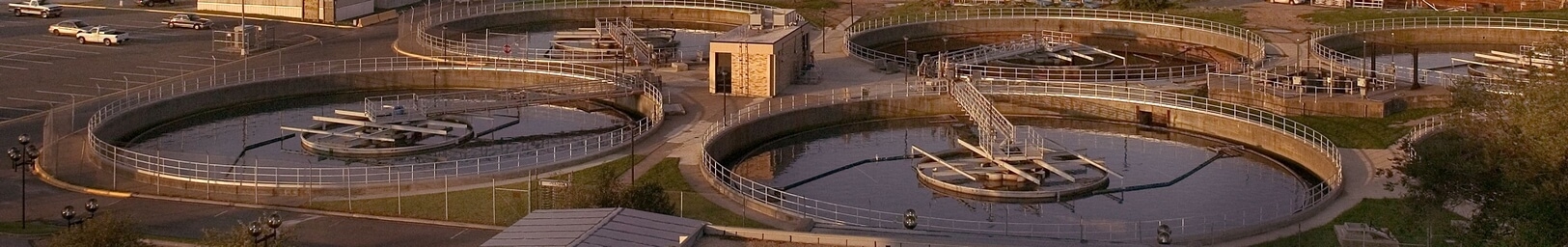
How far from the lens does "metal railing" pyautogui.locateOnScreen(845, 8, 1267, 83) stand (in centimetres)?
Result: 8044

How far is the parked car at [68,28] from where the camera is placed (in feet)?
301

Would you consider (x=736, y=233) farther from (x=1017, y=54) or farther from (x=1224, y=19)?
(x=1224, y=19)

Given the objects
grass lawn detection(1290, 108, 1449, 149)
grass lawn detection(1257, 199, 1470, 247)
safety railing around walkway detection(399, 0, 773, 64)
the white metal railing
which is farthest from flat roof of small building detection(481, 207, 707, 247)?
safety railing around walkway detection(399, 0, 773, 64)

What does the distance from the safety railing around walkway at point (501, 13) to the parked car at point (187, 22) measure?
330 inches

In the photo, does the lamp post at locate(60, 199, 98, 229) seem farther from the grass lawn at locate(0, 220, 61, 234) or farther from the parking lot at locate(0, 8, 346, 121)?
the parking lot at locate(0, 8, 346, 121)

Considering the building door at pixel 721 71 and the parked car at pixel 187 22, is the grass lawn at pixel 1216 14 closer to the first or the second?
the building door at pixel 721 71

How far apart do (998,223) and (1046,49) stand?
116ft

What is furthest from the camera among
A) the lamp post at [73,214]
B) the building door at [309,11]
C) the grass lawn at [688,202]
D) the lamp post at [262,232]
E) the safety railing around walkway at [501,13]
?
the building door at [309,11]

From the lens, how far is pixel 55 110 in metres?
69.2

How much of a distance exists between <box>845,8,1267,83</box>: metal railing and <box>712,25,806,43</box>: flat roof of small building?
4.85 meters

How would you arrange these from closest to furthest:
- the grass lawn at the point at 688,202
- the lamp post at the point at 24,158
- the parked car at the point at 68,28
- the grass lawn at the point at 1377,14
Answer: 1. the grass lawn at the point at 688,202
2. the lamp post at the point at 24,158
3. the parked car at the point at 68,28
4. the grass lawn at the point at 1377,14

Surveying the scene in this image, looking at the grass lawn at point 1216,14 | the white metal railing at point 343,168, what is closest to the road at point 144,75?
the white metal railing at point 343,168

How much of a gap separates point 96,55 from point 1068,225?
46421mm

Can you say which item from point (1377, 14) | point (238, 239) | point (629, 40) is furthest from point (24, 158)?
point (1377, 14)
